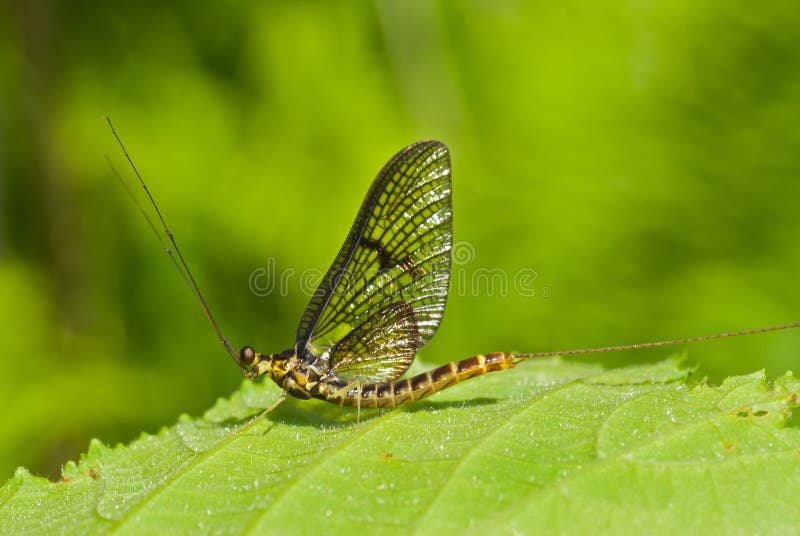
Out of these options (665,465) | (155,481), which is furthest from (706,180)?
(155,481)

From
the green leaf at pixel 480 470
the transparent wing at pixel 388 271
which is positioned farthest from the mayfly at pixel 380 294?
the green leaf at pixel 480 470

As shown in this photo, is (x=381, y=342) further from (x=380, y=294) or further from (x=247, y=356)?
(x=247, y=356)

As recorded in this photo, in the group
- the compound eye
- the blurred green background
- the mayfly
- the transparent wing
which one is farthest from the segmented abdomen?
the blurred green background

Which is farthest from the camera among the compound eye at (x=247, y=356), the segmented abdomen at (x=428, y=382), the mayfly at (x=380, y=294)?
the compound eye at (x=247, y=356)

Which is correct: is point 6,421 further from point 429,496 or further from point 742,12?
point 742,12

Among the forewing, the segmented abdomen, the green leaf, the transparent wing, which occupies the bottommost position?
the green leaf

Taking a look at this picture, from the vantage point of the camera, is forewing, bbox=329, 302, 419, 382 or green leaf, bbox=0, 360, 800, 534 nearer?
green leaf, bbox=0, 360, 800, 534

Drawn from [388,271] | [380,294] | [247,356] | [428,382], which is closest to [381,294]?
[380,294]

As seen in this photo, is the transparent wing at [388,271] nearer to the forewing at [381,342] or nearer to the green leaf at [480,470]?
the forewing at [381,342]

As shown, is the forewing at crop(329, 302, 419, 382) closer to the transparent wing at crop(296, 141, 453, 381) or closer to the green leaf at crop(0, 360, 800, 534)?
the transparent wing at crop(296, 141, 453, 381)
